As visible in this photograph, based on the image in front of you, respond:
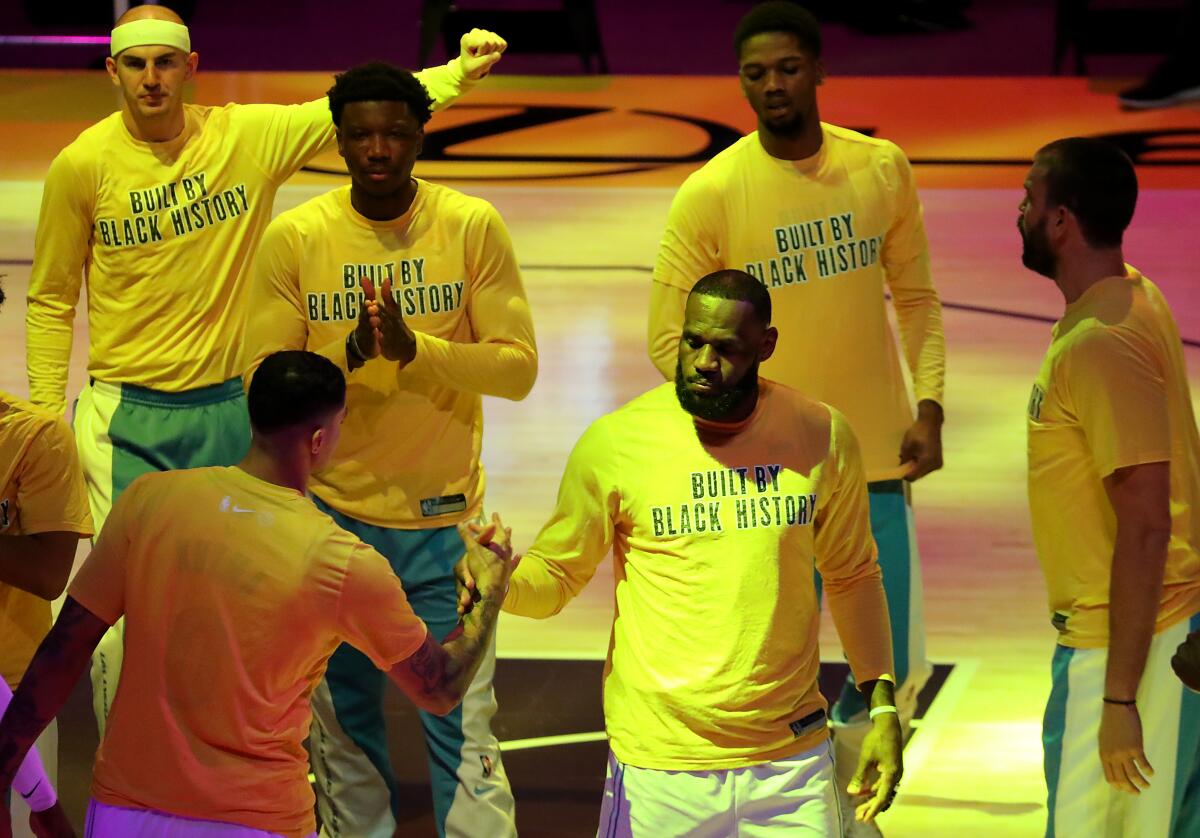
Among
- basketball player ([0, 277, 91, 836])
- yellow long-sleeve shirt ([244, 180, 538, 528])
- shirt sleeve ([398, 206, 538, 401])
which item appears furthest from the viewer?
yellow long-sleeve shirt ([244, 180, 538, 528])

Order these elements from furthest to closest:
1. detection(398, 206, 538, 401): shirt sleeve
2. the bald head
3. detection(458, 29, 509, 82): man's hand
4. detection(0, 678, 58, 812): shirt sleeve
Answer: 1. the bald head
2. detection(458, 29, 509, 82): man's hand
3. detection(398, 206, 538, 401): shirt sleeve
4. detection(0, 678, 58, 812): shirt sleeve

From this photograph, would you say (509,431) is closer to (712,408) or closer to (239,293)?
(239,293)

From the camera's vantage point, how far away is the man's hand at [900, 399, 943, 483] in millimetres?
4984

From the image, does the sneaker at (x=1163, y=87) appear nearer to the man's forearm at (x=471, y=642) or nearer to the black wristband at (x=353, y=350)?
the black wristband at (x=353, y=350)

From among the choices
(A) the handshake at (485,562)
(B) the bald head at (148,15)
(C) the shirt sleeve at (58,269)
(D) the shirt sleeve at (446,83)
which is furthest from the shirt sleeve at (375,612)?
(B) the bald head at (148,15)

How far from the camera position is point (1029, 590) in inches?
272

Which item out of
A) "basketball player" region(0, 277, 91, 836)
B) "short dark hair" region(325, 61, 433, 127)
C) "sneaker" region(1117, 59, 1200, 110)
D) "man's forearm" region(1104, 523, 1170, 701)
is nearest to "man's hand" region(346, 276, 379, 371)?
"short dark hair" region(325, 61, 433, 127)

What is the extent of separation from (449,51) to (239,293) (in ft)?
31.2

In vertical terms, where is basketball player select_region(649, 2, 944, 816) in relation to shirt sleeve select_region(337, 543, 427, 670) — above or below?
above

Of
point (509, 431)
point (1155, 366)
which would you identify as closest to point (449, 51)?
point (509, 431)

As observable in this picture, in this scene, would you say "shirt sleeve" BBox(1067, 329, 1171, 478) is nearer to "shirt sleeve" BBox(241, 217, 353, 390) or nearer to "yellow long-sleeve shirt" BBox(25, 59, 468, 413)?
"shirt sleeve" BBox(241, 217, 353, 390)

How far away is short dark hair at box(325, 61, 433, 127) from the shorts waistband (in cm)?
99

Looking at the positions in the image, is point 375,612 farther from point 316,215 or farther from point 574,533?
point 316,215

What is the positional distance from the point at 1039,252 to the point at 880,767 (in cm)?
112
